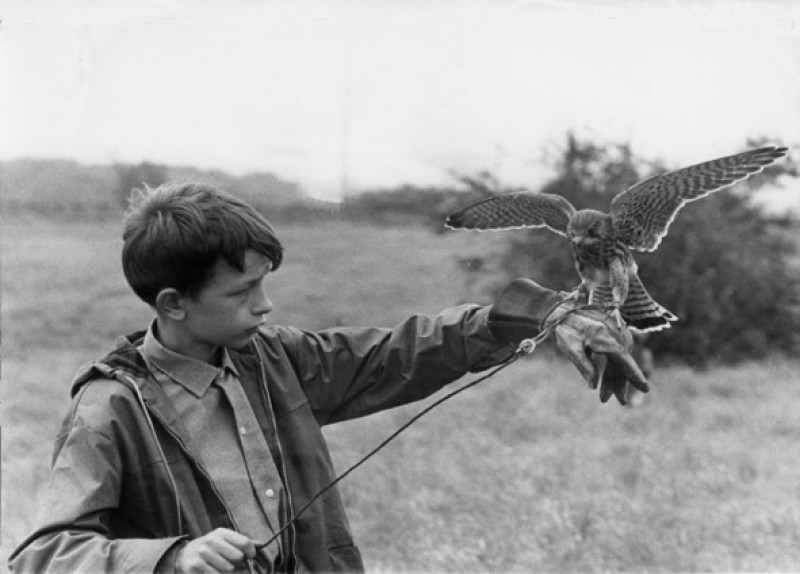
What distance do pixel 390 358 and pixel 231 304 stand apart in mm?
403

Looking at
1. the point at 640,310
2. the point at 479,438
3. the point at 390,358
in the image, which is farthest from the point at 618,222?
the point at 479,438

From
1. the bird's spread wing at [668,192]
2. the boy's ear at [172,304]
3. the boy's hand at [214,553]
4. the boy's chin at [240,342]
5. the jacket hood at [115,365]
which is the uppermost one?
the bird's spread wing at [668,192]

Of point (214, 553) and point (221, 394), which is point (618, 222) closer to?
point (221, 394)

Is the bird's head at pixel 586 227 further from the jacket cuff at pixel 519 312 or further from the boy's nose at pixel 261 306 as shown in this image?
the boy's nose at pixel 261 306

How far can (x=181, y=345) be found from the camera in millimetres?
1673

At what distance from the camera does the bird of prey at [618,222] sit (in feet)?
5.82

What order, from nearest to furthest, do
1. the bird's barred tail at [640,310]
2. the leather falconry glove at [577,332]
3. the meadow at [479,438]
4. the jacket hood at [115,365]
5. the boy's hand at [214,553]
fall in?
the boy's hand at [214,553]
the jacket hood at [115,365]
the leather falconry glove at [577,332]
the bird's barred tail at [640,310]
the meadow at [479,438]

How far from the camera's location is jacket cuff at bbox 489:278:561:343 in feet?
5.96

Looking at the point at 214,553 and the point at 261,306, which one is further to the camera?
the point at 261,306

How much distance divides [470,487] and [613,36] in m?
1.91

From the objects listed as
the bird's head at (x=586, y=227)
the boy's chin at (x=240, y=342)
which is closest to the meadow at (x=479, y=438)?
the boy's chin at (x=240, y=342)

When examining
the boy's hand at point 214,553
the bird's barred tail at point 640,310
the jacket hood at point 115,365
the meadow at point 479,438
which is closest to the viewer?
the boy's hand at point 214,553

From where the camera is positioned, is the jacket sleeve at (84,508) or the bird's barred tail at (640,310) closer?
the jacket sleeve at (84,508)

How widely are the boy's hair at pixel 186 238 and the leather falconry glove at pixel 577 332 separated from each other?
1.58 feet
